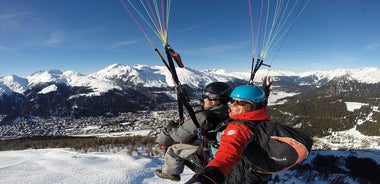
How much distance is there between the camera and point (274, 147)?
3465 mm

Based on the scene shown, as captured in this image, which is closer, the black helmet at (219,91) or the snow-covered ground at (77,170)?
the black helmet at (219,91)

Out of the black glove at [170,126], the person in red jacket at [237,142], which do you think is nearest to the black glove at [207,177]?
the person in red jacket at [237,142]

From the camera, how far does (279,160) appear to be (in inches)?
137

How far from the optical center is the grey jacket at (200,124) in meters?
5.27

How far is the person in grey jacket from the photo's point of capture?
540cm

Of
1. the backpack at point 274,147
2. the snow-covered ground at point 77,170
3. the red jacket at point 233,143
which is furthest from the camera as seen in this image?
the snow-covered ground at point 77,170

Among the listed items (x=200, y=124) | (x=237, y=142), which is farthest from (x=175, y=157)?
(x=237, y=142)

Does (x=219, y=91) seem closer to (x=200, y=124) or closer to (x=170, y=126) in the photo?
(x=200, y=124)

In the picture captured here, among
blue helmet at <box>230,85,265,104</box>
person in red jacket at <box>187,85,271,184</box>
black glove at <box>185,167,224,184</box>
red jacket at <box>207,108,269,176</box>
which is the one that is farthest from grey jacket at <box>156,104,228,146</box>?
black glove at <box>185,167,224,184</box>

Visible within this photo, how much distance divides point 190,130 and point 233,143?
224 centimetres

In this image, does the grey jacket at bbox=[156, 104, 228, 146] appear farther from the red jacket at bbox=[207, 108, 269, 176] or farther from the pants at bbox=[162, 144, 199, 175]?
A: the red jacket at bbox=[207, 108, 269, 176]

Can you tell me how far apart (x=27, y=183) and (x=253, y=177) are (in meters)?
10.2

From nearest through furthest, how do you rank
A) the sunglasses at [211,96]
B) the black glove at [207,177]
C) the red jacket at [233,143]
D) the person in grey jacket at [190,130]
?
the black glove at [207,177] < the red jacket at [233,143] < the person in grey jacket at [190,130] < the sunglasses at [211,96]

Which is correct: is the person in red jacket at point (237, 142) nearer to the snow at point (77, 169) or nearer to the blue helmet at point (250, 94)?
the blue helmet at point (250, 94)
